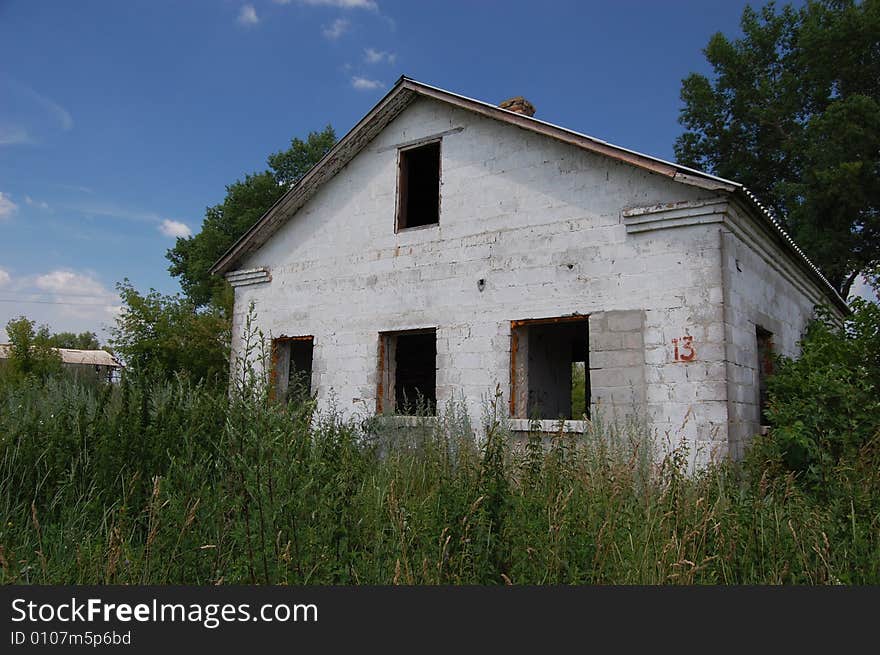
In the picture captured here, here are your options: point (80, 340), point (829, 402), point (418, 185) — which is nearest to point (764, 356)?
point (829, 402)

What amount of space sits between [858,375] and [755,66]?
19.0 metres

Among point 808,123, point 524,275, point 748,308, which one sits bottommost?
point 748,308

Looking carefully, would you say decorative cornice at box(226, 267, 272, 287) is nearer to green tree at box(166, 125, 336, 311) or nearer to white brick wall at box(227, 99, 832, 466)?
white brick wall at box(227, 99, 832, 466)

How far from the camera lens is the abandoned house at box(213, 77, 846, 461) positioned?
7.08 metres

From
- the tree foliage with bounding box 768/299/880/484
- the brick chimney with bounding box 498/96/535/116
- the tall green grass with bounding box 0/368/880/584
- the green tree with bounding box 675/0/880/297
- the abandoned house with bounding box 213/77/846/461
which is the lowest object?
the tall green grass with bounding box 0/368/880/584

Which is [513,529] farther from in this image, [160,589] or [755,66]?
[755,66]

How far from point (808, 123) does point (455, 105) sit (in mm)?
16105

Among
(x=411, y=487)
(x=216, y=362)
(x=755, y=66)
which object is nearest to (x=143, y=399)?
(x=411, y=487)

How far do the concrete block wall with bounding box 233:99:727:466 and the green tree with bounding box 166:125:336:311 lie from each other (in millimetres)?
22133

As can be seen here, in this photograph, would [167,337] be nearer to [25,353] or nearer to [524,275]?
[25,353]

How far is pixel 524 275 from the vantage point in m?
8.25

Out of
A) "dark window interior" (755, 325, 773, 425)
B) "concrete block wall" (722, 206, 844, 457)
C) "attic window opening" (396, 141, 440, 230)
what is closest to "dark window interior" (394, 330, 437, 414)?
"attic window opening" (396, 141, 440, 230)

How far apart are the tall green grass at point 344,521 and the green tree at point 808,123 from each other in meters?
15.0

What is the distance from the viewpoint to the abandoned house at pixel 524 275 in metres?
7.08
